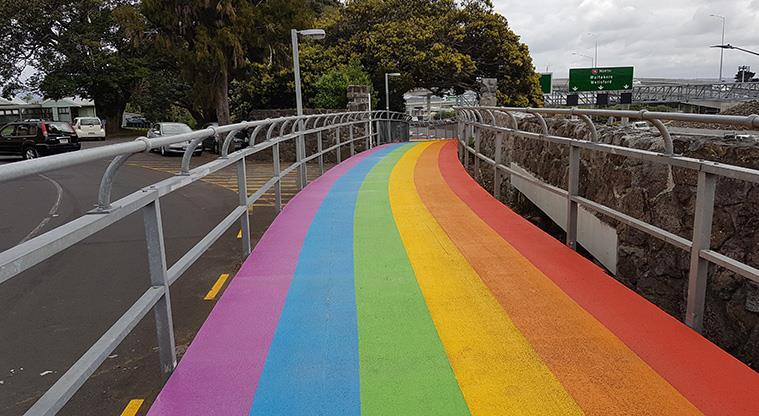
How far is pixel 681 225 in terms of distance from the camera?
4.83 m

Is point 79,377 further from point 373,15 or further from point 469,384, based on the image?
point 373,15

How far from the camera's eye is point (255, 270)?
4.93m

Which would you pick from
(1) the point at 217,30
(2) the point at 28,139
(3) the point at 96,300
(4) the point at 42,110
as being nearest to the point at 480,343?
(3) the point at 96,300

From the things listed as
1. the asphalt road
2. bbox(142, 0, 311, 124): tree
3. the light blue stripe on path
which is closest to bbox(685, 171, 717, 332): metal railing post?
the light blue stripe on path

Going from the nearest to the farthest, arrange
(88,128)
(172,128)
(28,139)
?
(28,139) < (172,128) < (88,128)

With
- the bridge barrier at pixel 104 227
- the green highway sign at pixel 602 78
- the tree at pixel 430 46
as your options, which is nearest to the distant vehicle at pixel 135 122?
the tree at pixel 430 46

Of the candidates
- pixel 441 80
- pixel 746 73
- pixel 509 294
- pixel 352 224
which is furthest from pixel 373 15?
pixel 746 73

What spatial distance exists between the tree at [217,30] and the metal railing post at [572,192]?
793 inches

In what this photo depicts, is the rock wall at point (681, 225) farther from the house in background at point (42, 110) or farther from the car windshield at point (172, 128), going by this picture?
the house in background at point (42, 110)

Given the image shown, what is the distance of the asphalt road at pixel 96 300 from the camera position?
157 inches

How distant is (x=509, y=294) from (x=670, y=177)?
1.96 metres

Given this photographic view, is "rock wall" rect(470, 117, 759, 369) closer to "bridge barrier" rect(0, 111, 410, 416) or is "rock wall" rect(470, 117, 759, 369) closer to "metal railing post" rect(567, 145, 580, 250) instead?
"metal railing post" rect(567, 145, 580, 250)

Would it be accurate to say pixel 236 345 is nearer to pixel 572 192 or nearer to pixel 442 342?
pixel 442 342

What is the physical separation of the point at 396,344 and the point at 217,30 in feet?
73.2
